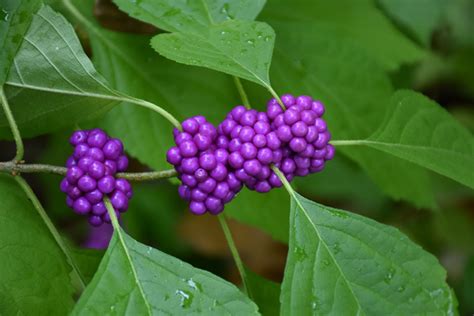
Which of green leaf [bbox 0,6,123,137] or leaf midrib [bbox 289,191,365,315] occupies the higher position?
green leaf [bbox 0,6,123,137]

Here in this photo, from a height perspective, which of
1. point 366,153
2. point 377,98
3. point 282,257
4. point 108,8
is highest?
point 108,8

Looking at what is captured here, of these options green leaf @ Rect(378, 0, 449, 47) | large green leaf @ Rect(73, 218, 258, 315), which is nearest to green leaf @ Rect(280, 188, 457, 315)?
large green leaf @ Rect(73, 218, 258, 315)

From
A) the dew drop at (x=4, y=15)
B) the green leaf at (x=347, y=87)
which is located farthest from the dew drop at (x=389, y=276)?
the dew drop at (x=4, y=15)

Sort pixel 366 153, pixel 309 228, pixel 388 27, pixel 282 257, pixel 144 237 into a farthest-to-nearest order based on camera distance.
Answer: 1. pixel 282 257
2. pixel 144 237
3. pixel 388 27
4. pixel 366 153
5. pixel 309 228

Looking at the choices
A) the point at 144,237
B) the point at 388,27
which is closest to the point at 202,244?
A: the point at 144,237

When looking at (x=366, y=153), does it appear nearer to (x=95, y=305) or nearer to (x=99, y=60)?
(x=99, y=60)

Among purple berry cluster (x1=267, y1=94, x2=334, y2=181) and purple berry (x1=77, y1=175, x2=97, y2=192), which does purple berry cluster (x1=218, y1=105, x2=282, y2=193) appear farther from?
purple berry (x1=77, y1=175, x2=97, y2=192)

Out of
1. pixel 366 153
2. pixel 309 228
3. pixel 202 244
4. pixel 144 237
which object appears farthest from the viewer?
pixel 202 244
